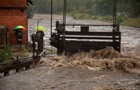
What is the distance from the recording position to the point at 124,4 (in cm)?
6309

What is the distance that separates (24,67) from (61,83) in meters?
2.53

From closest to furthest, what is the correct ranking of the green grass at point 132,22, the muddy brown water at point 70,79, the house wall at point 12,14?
the muddy brown water at point 70,79 → the house wall at point 12,14 → the green grass at point 132,22

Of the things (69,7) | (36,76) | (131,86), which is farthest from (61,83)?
(69,7)

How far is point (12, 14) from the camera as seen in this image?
1894 centimetres

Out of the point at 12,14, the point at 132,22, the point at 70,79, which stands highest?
the point at 132,22

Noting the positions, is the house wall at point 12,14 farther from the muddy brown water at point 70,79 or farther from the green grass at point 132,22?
the green grass at point 132,22

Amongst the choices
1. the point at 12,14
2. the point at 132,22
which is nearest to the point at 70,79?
the point at 12,14

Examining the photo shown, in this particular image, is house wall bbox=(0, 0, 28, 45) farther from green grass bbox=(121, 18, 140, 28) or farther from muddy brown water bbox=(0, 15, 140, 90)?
green grass bbox=(121, 18, 140, 28)

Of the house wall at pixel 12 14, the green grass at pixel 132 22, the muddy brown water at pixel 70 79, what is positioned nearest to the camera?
the muddy brown water at pixel 70 79

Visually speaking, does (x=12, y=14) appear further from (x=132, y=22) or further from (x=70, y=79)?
(x=132, y=22)

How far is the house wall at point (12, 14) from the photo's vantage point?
1881cm

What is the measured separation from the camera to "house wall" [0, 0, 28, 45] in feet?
61.7

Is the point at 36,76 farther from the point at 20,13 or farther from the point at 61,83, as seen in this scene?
the point at 20,13

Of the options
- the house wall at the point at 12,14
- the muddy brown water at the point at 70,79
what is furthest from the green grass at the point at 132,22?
the muddy brown water at the point at 70,79
